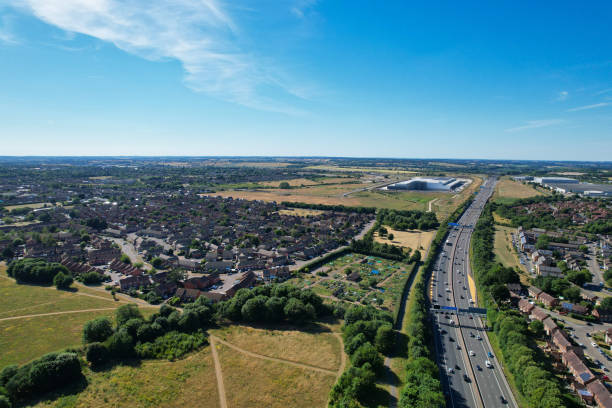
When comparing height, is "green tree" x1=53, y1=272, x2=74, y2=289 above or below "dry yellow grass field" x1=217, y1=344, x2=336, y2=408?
above

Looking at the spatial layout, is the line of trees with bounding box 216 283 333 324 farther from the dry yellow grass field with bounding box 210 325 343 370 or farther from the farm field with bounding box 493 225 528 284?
the farm field with bounding box 493 225 528 284

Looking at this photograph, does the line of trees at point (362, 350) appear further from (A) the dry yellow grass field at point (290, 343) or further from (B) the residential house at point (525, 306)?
(B) the residential house at point (525, 306)

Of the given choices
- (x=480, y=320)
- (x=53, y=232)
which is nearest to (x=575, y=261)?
(x=480, y=320)

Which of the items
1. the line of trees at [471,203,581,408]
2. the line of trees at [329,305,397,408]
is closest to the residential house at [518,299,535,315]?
the line of trees at [471,203,581,408]

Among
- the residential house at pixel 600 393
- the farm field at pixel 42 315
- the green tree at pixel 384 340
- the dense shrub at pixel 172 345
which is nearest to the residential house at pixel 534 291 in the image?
the residential house at pixel 600 393

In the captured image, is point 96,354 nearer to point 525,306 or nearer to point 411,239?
point 525,306

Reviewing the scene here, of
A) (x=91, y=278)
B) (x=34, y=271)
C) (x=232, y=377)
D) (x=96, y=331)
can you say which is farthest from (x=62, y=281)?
(x=232, y=377)

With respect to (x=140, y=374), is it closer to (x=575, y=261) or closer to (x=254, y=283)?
(x=254, y=283)
